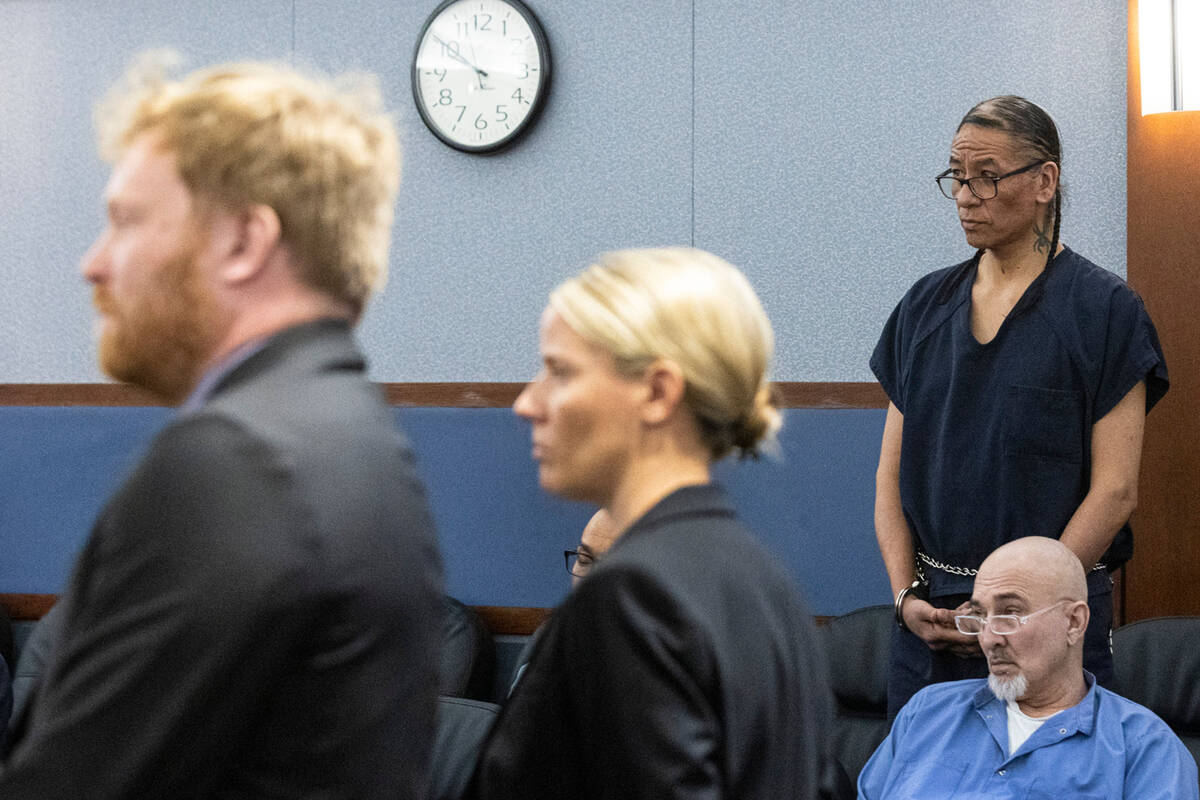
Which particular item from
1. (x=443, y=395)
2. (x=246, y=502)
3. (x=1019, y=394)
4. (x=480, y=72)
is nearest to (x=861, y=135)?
(x=480, y=72)

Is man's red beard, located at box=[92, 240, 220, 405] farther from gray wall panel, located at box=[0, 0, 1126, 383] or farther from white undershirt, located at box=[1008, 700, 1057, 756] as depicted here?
gray wall panel, located at box=[0, 0, 1126, 383]


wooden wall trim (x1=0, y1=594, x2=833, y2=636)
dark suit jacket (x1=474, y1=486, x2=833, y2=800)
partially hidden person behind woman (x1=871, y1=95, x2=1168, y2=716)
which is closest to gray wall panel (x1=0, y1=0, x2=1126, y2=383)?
wooden wall trim (x1=0, y1=594, x2=833, y2=636)

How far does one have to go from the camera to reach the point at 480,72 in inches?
153

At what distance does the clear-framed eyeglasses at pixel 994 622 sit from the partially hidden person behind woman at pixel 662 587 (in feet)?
4.28

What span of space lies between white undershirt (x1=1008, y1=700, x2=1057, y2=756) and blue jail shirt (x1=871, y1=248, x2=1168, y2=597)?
0.23m

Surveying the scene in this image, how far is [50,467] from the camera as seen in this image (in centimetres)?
421

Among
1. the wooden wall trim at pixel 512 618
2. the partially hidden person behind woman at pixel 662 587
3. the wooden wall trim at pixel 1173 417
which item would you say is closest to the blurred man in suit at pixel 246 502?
the partially hidden person behind woman at pixel 662 587

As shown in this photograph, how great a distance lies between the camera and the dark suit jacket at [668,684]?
88 cm

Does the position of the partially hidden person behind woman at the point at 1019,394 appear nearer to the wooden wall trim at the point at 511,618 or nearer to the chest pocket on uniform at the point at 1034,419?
the chest pocket on uniform at the point at 1034,419

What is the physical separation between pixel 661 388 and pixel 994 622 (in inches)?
57.4

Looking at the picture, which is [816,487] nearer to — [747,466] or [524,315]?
[747,466]

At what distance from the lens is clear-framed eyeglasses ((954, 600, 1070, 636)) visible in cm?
226

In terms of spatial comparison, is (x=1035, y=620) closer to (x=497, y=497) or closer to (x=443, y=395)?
(x=497, y=497)

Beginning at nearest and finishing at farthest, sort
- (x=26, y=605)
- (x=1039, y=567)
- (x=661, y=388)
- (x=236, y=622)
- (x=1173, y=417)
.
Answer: (x=236, y=622) → (x=661, y=388) → (x=1039, y=567) → (x=1173, y=417) → (x=26, y=605)
